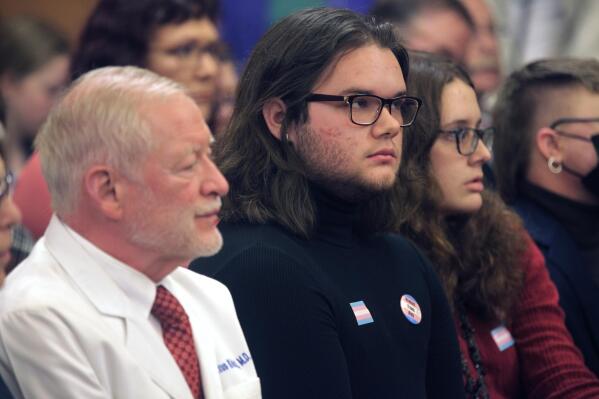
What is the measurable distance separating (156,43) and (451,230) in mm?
1516

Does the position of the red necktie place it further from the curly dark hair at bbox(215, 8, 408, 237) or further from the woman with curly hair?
the woman with curly hair

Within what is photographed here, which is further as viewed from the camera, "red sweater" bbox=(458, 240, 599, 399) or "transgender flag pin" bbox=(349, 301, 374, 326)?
"red sweater" bbox=(458, 240, 599, 399)

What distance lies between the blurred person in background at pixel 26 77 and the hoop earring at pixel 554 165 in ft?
9.19

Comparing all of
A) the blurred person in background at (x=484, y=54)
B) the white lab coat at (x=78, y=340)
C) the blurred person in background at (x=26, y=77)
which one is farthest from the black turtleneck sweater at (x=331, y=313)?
the blurred person in background at (x=26, y=77)

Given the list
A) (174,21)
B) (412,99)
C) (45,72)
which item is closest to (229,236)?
(412,99)

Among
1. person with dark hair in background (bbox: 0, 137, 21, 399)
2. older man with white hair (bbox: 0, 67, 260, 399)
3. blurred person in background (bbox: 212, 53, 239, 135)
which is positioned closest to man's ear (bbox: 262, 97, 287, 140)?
older man with white hair (bbox: 0, 67, 260, 399)

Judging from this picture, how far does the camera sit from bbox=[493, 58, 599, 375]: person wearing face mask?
4.19 metres

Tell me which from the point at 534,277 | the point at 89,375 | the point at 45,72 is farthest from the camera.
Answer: the point at 45,72

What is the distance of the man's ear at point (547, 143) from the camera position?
4.27m

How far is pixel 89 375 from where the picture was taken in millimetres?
2160

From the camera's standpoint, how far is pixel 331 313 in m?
2.83

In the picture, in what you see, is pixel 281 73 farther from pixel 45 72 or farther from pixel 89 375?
pixel 45 72

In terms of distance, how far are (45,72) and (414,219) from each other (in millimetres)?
3101

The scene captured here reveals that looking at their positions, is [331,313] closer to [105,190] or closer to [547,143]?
[105,190]
